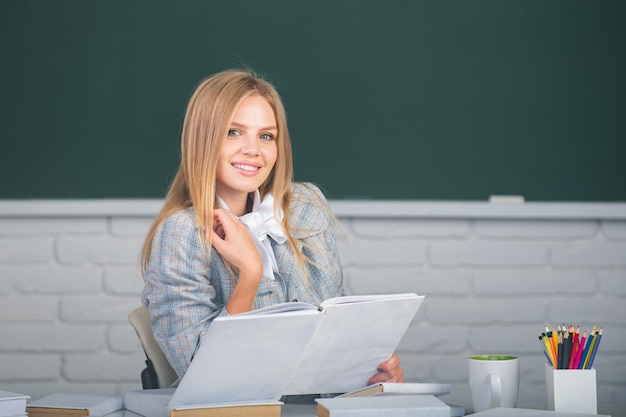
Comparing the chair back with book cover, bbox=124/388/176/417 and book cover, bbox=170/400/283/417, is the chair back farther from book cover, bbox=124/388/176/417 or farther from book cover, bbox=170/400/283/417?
book cover, bbox=170/400/283/417

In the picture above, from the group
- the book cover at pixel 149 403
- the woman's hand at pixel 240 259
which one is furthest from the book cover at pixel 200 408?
the woman's hand at pixel 240 259

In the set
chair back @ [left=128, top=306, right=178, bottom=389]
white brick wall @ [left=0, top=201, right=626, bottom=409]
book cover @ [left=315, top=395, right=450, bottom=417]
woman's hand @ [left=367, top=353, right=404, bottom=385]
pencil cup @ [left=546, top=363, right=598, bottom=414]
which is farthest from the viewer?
white brick wall @ [left=0, top=201, right=626, bottom=409]

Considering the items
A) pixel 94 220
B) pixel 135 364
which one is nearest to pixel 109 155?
pixel 94 220

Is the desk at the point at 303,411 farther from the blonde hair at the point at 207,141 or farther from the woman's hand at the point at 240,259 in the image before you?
the blonde hair at the point at 207,141

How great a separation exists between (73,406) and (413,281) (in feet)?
4.04

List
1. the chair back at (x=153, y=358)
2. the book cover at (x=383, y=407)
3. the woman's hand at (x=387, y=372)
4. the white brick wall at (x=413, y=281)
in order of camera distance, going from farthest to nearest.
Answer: the white brick wall at (x=413, y=281), the chair back at (x=153, y=358), the woman's hand at (x=387, y=372), the book cover at (x=383, y=407)

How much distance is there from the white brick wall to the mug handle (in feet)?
3.34

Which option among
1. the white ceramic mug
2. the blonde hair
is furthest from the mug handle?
the blonde hair

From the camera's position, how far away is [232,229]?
1542 mm

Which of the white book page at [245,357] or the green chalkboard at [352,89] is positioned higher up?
the green chalkboard at [352,89]

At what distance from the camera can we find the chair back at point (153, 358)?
63.1 inches

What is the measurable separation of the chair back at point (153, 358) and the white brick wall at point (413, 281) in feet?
2.23

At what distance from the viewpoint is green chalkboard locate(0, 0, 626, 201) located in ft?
7.55

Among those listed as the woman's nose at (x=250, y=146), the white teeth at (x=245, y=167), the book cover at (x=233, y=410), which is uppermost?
the woman's nose at (x=250, y=146)
